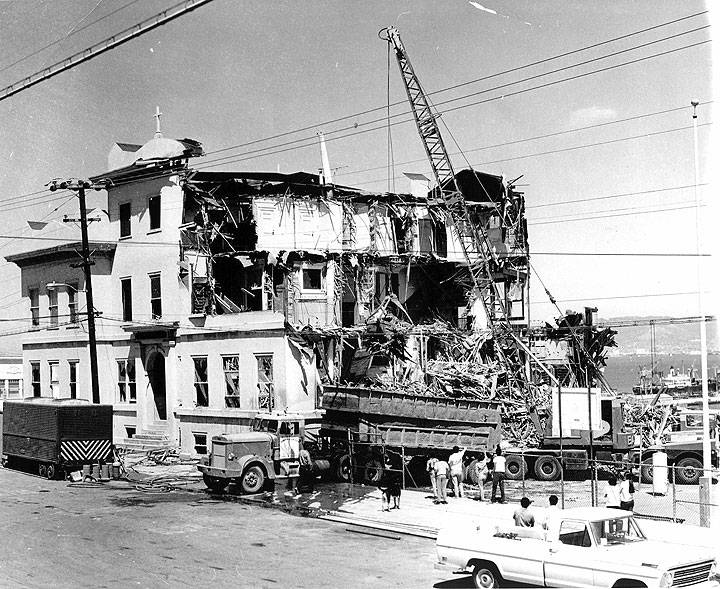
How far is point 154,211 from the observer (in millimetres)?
42750

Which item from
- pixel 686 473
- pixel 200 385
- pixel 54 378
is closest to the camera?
pixel 686 473

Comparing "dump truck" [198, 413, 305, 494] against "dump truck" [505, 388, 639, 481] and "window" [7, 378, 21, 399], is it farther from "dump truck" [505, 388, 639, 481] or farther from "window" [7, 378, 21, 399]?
"window" [7, 378, 21, 399]

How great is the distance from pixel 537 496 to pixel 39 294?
33.3 m

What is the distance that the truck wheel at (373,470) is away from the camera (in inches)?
1161

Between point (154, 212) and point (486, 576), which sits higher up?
point (154, 212)

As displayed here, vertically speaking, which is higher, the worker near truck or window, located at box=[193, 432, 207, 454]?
the worker near truck

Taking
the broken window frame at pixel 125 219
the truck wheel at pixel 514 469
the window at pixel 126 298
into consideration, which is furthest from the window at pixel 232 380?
the truck wheel at pixel 514 469

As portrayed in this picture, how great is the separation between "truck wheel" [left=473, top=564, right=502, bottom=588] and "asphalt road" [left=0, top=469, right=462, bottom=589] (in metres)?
0.55

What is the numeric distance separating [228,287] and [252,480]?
1623 centimetres

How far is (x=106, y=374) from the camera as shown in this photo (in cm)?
4612

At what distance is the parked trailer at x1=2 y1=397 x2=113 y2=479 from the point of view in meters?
32.5

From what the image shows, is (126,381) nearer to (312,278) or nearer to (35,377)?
(35,377)

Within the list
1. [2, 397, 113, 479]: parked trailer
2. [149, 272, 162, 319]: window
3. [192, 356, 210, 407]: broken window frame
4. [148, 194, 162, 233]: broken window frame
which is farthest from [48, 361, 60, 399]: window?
[2, 397, 113, 479]: parked trailer

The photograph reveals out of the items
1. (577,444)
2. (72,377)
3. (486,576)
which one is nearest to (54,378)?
(72,377)
